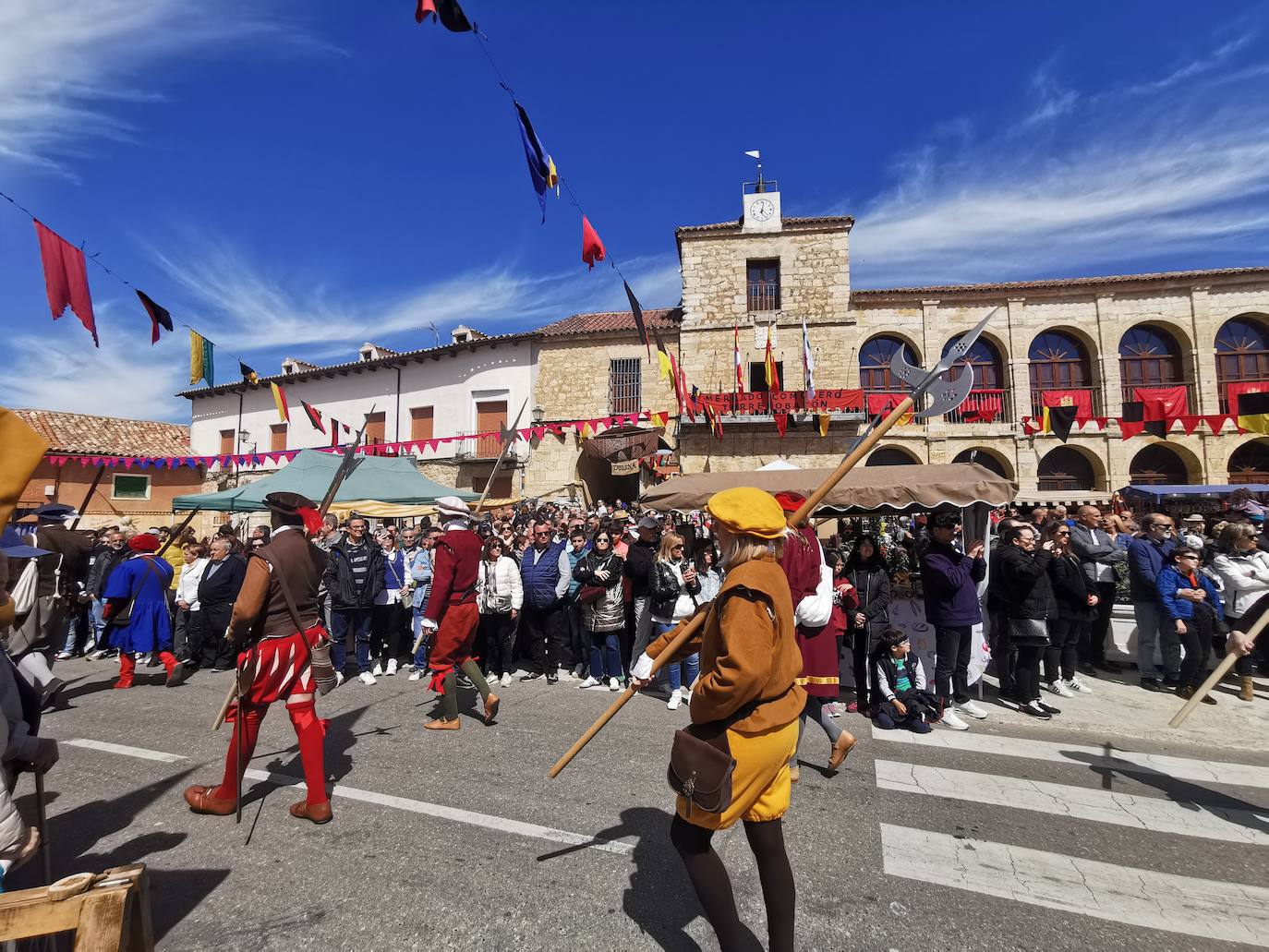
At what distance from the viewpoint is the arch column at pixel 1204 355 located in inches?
787

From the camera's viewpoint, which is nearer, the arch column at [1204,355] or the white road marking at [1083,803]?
the white road marking at [1083,803]

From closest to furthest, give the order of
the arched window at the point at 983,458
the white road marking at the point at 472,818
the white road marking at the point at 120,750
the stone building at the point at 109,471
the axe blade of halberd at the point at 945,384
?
the axe blade of halberd at the point at 945,384, the white road marking at the point at 472,818, the white road marking at the point at 120,750, the arched window at the point at 983,458, the stone building at the point at 109,471

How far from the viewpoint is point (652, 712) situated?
583cm

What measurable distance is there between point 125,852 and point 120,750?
7.08ft

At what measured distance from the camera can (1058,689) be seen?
647 cm

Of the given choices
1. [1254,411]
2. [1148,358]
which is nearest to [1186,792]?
[1254,411]

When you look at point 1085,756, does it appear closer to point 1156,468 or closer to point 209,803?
point 209,803

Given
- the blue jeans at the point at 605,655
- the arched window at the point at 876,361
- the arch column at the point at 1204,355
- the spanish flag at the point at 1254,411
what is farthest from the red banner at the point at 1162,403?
the blue jeans at the point at 605,655

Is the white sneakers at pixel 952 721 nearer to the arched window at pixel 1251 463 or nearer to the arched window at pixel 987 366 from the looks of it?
the arched window at pixel 987 366

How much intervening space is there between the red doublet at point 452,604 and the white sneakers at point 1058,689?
613cm

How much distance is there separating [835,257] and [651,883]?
22127 mm

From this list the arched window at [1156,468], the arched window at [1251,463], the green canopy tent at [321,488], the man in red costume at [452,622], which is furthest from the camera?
the arched window at [1156,468]

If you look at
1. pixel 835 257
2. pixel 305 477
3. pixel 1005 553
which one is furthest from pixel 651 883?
pixel 835 257

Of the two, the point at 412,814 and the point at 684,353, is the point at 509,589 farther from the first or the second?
the point at 684,353
